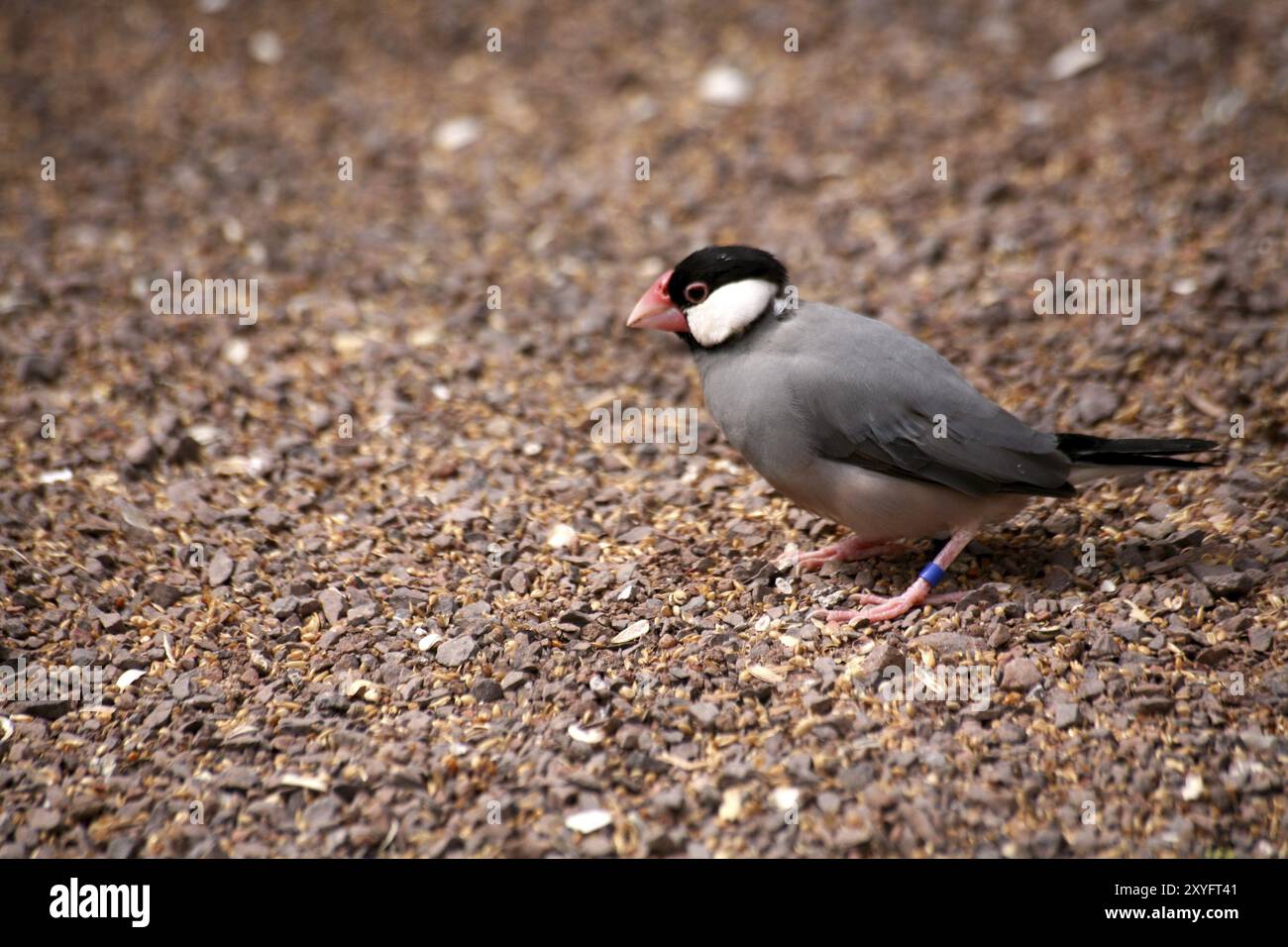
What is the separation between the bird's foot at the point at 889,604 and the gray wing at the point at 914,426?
1.24 ft

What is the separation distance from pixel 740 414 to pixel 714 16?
5.11 meters

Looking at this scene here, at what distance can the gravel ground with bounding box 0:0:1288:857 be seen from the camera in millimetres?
3367

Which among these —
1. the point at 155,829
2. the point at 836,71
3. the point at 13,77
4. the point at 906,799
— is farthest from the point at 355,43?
the point at 906,799

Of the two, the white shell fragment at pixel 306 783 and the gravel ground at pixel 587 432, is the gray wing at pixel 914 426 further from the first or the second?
the white shell fragment at pixel 306 783

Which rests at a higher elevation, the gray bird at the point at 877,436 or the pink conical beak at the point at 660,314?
the pink conical beak at the point at 660,314

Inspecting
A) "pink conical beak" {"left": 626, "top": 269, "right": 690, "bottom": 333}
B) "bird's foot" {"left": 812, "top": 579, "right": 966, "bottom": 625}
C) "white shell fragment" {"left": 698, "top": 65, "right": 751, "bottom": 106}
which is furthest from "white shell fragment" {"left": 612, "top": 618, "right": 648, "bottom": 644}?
"white shell fragment" {"left": 698, "top": 65, "right": 751, "bottom": 106}

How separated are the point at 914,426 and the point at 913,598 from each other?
0.60m

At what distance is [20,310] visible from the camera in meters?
5.86

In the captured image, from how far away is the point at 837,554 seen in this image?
441cm

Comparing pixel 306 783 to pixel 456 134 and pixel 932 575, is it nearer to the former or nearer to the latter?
pixel 932 575

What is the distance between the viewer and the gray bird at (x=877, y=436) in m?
3.96

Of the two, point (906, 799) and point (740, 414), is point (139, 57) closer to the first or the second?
point (740, 414)

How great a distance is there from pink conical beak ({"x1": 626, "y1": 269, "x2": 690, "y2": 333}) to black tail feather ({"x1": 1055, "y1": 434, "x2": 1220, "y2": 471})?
142 centimetres

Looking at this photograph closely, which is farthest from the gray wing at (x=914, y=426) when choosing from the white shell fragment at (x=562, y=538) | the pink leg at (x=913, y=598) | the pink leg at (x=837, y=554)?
the white shell fragment at (x=562, y=538)
